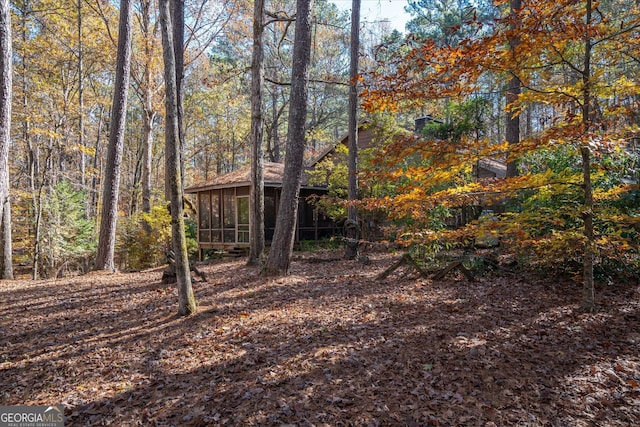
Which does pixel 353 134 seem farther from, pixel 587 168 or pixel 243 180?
pixel 587 168

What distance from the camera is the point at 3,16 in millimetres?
5766

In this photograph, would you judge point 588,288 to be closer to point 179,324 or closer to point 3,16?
point 179,324

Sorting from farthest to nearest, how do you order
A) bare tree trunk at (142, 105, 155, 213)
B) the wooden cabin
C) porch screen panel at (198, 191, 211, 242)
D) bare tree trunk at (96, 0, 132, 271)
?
porch screen panel at (198, 191, 211, 242) → the wooden cabin → bare tree trunk at (142, 105, 155, 213) → bare tree trunk at (96, 0, 132, 271)

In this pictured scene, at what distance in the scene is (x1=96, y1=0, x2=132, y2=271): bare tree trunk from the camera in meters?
9.44

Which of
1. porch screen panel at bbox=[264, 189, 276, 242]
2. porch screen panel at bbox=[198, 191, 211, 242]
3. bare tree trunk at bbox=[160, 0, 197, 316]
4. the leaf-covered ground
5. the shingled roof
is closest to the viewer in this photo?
the leaf-covered ground

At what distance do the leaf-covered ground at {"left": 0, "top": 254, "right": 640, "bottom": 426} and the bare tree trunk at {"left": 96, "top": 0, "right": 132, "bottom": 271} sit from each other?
10.2ft

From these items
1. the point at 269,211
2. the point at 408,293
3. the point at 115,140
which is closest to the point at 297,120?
the point at 408,293

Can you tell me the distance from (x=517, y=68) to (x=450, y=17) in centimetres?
1684

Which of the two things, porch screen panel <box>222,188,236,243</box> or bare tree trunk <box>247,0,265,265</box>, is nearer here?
bare tree trunk <box>247,0,265,265</box>

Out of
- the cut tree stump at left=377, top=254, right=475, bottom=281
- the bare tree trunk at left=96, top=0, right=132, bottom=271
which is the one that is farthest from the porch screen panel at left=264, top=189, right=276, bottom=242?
the cut tree stump at left=377, top=254, right=475, bottom=281

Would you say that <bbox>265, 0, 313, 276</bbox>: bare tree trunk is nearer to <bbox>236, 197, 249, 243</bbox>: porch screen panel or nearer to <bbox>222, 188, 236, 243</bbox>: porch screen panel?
<bbox>236, 197, 249, 243</bbox>: porch screen panel

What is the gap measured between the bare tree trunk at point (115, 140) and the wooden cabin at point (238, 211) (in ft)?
15.7

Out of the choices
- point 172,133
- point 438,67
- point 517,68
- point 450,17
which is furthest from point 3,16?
point 450,17

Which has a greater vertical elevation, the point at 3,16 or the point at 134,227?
the point at 3,16
